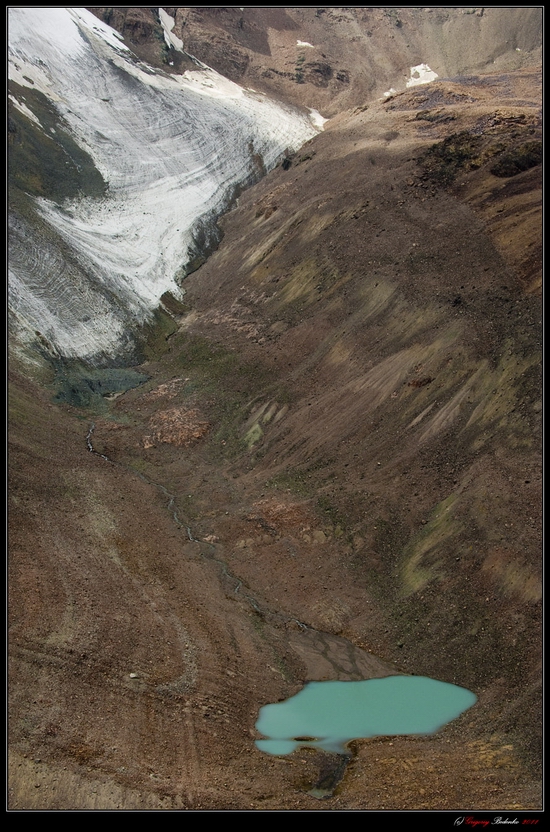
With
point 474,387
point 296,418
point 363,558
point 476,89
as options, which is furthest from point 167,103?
point 363,558

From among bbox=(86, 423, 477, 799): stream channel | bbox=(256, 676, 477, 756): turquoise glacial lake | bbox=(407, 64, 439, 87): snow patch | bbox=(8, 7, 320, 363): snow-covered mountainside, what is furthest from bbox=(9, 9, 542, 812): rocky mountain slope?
bbox=(407, 64, 439, 87): snow patch

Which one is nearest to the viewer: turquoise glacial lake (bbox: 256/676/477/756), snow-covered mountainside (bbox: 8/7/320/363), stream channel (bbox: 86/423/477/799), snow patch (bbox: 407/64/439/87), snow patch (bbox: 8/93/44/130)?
stream channel (bbox: 86/423/477/799)

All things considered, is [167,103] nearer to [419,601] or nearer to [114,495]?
[114,495]

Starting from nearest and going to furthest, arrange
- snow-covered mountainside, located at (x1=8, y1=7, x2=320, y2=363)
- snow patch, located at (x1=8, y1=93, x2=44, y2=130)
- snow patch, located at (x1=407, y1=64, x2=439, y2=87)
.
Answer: snow-covered mountainside, located at (x1=8, y1=7, x2=320, y2=363) → snow patch, located at (x1=8, y1=93, x2=44, y2=130) → snow patch, located at (x1=407, y1=64, x2=439, y2=87)

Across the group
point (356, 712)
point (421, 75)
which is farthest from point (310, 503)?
point (421, 75)

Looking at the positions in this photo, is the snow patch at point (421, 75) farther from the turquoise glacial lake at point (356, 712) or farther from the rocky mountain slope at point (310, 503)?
the turquoise glacial lake at point (356, 712)

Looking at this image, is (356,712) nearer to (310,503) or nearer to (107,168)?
(310,503)

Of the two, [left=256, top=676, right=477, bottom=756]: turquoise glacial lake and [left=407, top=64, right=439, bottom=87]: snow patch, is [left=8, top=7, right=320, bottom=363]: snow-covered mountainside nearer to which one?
[left=407, top=64, right=439, bottom=87]: snow patch

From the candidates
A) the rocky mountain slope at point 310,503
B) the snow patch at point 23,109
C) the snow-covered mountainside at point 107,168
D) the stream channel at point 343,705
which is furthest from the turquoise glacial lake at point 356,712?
the snow patch at point 23,109
